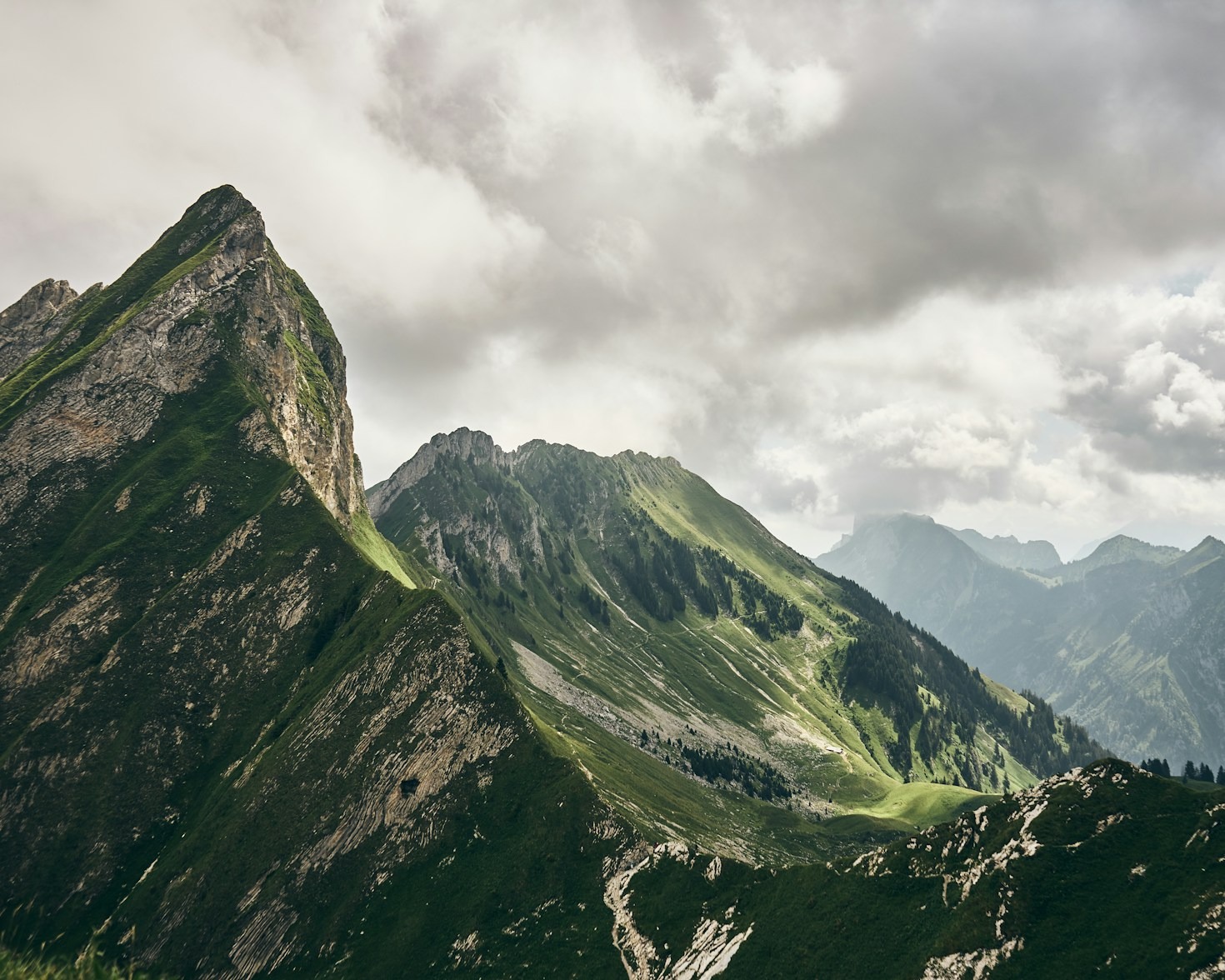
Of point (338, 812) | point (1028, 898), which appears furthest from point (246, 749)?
point (1028, 898)

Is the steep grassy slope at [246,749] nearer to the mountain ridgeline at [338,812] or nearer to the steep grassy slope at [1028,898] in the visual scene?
the mountain ridgeline at [338,812]

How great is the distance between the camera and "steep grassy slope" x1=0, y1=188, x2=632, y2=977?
9844 centimetres

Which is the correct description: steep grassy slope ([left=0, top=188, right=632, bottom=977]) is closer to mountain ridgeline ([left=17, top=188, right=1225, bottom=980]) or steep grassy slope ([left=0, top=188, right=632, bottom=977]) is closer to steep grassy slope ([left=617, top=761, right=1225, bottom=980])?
mountain ridgeline ([left=17, top=188, right=1225, bottom=980])

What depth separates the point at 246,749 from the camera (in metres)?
128

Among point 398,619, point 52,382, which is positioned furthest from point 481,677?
point 52,382

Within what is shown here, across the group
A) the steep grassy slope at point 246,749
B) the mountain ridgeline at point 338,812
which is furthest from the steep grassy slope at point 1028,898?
the steep grassy slope at point 246,749

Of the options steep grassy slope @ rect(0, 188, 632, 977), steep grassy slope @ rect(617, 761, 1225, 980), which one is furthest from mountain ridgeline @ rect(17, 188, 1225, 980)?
steep grassy slope @ rect(0, 188, 632, 977)

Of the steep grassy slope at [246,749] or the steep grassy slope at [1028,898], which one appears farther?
the steep grassy slope at [246,749]

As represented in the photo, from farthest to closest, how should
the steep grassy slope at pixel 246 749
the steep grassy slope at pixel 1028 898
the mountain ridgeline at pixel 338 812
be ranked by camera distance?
the steep grassy slope at pixel 246 749, the mountain ridgeline at pixel 338 812, the steep grassy slope at pixel 1028 898

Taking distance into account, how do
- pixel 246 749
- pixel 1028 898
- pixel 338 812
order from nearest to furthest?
pixel 1028 898, pixel 338 812, pixel 246 749

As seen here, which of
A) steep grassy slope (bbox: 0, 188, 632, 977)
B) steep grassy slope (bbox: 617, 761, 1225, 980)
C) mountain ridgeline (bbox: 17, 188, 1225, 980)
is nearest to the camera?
steep grassy slope (bbox: 617, 761, 1225, 980)

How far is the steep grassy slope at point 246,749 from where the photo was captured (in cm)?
9844

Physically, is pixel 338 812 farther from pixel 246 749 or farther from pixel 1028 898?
pixel 1028 898

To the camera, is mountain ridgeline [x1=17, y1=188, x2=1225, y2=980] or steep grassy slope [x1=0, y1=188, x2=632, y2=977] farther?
steep grassy slope [x1=0, y1=188, x2=632, y2=977]
